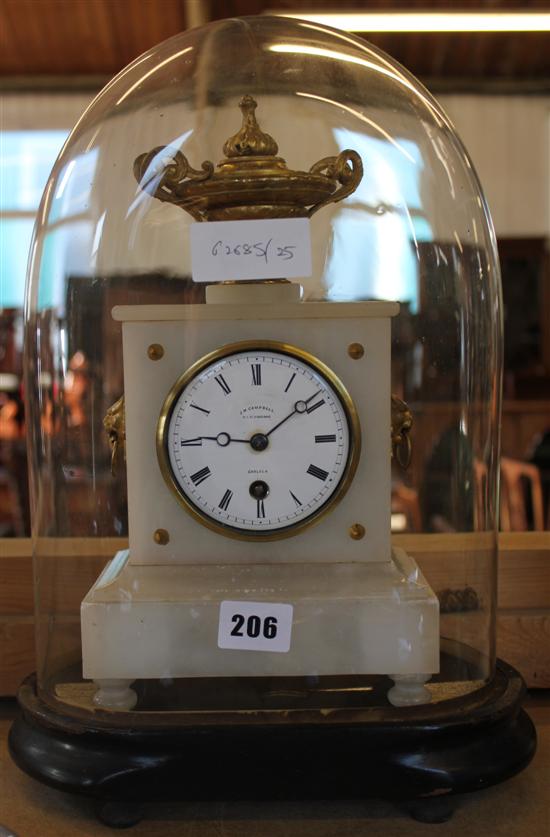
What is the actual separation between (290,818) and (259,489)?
1.08 ft

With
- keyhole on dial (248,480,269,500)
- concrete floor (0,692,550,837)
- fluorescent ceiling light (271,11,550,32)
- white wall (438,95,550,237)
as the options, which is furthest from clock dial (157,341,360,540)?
white wall (438,95,550,237)

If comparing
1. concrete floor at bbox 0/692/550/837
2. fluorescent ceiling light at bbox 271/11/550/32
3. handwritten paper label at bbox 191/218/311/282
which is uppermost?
fluorescent ceiling light at bbox 271/11/550/32

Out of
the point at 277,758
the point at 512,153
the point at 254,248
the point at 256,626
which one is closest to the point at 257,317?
the point at 254,248

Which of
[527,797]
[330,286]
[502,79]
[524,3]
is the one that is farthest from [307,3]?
[527,797]

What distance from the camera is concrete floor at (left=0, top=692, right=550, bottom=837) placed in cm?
94

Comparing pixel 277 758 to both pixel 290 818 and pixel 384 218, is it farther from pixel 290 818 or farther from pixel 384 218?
pixel 384 218

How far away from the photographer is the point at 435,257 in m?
1.24

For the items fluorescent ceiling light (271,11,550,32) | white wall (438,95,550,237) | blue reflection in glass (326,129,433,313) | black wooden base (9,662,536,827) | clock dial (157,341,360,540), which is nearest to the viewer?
black wooden base (9,662,536,827)

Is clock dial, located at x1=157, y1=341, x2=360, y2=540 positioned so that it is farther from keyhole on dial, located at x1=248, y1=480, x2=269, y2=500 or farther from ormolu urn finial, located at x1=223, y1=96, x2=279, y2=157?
ormolu urn finial, located at x1=223, y1=96, x2=279, y2=157

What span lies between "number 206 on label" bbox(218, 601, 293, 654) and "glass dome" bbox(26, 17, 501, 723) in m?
0.02

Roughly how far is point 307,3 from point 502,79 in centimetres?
228

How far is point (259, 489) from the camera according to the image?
1056 mm

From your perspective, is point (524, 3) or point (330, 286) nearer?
point (330, 286)

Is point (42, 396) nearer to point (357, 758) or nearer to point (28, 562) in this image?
point (28, 562)
